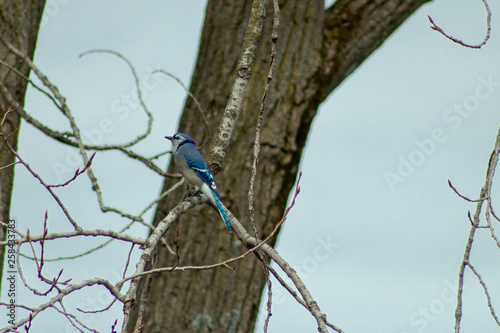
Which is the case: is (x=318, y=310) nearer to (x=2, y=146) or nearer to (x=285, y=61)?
(x=285, y=61)

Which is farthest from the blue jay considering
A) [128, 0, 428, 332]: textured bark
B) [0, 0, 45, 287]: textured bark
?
[0, 0, 45, 287]: textured bark

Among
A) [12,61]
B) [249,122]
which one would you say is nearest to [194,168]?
[249,122]

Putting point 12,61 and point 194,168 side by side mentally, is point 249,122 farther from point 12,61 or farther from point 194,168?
point 12,61

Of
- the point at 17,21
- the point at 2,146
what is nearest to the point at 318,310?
the point at 2,146

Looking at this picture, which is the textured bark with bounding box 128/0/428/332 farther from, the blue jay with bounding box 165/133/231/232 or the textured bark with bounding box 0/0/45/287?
the textured bark with bounding box 0/0/45/287

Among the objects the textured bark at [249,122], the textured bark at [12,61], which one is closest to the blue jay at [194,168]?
the textured bark at [249,122]

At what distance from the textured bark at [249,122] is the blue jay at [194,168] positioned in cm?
22

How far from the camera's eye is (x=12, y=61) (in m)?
5.75

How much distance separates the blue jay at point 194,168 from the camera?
167 inches

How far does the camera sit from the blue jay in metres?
4.25

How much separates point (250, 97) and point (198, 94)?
0.61m

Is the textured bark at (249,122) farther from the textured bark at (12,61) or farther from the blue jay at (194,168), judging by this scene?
the textured bark at (12,61)

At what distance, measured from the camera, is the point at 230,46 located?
19.1ft

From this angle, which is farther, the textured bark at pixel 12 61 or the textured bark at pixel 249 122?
the textured bark at pixel 12 61
